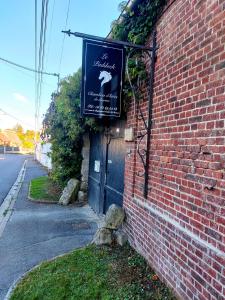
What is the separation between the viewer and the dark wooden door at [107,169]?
6113 mm

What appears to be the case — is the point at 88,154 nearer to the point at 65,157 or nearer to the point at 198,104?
the point at 65,157

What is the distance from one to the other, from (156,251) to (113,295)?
32.0 inches

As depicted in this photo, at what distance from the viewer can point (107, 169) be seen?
282 inches

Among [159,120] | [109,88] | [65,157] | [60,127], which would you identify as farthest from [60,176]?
[159,120]

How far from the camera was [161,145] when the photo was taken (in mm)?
3910

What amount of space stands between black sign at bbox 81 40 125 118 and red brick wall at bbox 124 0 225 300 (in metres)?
0.85

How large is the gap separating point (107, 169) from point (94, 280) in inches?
143

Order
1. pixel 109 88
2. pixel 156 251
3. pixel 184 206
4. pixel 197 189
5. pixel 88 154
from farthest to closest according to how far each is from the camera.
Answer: pixel 88 154 → pixel 109 88 → pixel 156 251 → pixel 184 206 → pixel 197 189

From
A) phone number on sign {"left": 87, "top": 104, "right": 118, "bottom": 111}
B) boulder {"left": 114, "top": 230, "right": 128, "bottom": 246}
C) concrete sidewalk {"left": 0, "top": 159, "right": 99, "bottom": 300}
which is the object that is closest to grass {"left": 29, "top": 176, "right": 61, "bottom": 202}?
concrete sidewalk {"left": 0, "top": 159, "right": 99, "bottom": 300}

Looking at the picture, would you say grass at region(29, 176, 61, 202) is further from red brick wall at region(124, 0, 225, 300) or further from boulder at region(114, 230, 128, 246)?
red brick wall at region(124, 0, 225, 300)

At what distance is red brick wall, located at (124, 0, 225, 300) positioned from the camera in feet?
8.74

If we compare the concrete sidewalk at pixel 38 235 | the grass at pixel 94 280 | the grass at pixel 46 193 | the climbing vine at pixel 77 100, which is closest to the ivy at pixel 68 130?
the climbing vine at pixel 77 100

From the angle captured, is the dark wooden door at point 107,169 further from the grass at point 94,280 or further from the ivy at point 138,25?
the grass at point 94,280

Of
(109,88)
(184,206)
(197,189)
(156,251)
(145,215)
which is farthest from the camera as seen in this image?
(109,88)
